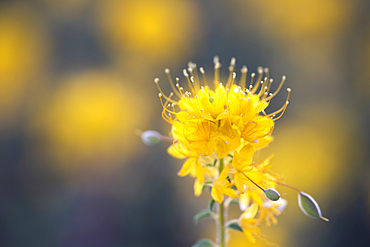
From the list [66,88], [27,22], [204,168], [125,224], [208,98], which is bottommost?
[125,224]

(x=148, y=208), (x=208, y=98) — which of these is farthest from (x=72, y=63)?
(x=208, y=98)

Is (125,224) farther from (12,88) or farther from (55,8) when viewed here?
(55,8)

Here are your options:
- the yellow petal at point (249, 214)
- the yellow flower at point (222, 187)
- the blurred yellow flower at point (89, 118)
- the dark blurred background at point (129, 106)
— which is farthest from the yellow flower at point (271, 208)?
the blurred yellow flower at point (89, 118)

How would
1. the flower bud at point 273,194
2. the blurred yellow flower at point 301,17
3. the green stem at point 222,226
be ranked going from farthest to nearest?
the blurred yellow flower at point 301,17 < the green stem at point 222,226 < the flower bud at point 273,194

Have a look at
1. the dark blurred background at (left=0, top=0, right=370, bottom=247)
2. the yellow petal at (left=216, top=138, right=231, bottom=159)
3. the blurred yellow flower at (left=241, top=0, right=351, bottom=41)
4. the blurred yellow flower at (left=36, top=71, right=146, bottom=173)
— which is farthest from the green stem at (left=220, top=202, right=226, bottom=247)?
the blurred yellow flower at (left=241, top=0, right=351, bottom=41)

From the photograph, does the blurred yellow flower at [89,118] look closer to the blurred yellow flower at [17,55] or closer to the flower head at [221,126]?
the blurred yellow flower at [17,55]

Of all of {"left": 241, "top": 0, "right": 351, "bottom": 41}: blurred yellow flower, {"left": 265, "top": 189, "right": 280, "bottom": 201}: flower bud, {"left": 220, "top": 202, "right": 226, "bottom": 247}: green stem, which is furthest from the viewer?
{"left": 241, "top": 0, "right": 351, "bottom": 41}: blurred yellow flower

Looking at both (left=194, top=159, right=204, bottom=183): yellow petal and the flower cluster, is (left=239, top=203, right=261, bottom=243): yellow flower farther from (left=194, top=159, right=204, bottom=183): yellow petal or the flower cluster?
(left=194, top=159, right=204, bottom=183): yellow petal
